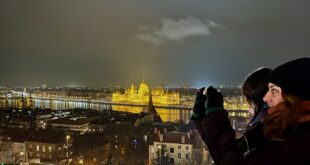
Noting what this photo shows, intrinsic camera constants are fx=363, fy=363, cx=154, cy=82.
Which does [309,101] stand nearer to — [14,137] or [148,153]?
[148,153]

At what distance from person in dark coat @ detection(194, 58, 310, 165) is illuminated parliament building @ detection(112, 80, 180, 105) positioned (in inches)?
1073

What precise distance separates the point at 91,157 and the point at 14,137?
2.60 m

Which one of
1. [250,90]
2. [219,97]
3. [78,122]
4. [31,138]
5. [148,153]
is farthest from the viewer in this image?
[78,122]

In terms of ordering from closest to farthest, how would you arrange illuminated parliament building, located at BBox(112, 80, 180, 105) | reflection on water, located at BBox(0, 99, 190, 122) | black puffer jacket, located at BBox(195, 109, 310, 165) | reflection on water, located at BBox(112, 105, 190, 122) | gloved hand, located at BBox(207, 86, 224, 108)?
1. black puffer jacket, located at BBox(195, 109, 310, 165)
2. gloved hand, located at BBox(207, 86, 224, 108)
3. reflection on water, located at BBox(112, 105, 190, 122)
4. reflection on water, located at BBox(0, 99, 190, 122)
5. illuminated parliament building, located at BBox(112, 80, 180, 105)

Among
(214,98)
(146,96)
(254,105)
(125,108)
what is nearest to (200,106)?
(214,98)

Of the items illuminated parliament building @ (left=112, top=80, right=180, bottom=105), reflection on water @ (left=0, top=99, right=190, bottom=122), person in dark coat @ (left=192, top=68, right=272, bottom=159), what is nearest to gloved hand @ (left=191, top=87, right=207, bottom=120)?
person in dark coat @ (left=192, top=68, right=272, bottom=159)

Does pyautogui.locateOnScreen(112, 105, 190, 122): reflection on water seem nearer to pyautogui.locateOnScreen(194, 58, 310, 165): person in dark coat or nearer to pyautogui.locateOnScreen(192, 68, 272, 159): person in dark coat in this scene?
pyautogui.locateOnScreen(192, 68, 272, 159): person in dark coat

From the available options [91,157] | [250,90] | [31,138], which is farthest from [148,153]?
[250,90]

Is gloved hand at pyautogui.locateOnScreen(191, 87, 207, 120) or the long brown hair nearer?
the long brown hair

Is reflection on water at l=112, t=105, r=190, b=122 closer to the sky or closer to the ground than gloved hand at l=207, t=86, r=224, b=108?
closer to the ground

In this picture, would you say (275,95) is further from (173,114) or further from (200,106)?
(173,114)

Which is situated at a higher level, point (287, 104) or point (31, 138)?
point (287, 104)

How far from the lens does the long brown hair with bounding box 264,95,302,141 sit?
45cm

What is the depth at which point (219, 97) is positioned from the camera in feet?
1.87
